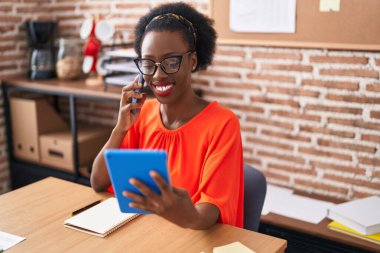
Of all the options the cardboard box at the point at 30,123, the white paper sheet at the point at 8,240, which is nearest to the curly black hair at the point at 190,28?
the white paper sheet at the point at 8,240

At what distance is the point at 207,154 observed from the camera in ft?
5.25

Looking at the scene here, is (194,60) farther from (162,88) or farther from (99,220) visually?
(99,220)

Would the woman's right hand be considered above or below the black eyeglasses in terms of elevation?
below

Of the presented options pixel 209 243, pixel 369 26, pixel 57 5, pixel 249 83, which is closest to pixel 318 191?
pixel 249 83

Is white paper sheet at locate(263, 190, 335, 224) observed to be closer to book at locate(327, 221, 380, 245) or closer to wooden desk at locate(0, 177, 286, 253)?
book at locate(327, 221, 380, 245)

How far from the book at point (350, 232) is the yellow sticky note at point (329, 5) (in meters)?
1.01

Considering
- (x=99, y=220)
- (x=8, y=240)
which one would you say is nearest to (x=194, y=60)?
(x=99, y=220)

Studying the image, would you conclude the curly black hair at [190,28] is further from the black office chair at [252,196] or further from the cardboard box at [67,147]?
the cardboard box at [67,147]

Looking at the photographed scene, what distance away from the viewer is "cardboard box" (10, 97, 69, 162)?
129 inches

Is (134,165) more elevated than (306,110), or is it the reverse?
(134,165)

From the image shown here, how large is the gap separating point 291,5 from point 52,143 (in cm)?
172

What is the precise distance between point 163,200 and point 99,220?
413 millimetres

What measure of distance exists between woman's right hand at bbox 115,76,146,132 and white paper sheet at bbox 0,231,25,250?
0.51 m

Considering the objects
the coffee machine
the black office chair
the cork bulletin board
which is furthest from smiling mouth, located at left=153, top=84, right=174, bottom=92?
the coffee machine
